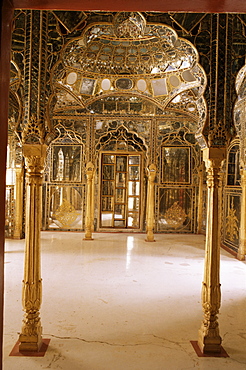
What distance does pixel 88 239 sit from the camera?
10102mm

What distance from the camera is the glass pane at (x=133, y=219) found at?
11.7 metres

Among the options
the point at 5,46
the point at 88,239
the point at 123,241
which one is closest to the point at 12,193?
the point at 88,239

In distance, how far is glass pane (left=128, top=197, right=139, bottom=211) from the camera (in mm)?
11734

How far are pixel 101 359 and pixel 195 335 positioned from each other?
128 cm

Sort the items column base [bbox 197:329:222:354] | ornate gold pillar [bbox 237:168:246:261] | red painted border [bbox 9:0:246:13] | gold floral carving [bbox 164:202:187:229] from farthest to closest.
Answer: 1. gold floral carving [bbox 164:202:187:229]
2. ornate gold pillar [bbox 237:168:246:261]
3. column base [bbox 197:329:222:354]
4. red painted border [bbox 9:0:246:13]

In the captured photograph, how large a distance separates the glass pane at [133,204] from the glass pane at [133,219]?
184 mm

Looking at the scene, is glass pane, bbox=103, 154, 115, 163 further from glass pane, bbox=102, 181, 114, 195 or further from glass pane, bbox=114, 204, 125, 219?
glass pane, bbox=114, 204, 125, 219

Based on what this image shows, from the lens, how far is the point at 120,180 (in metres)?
11.8

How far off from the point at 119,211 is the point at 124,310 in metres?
7.13

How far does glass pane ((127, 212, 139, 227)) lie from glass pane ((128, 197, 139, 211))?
0.60ft

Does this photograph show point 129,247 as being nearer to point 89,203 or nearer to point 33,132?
point 89,203

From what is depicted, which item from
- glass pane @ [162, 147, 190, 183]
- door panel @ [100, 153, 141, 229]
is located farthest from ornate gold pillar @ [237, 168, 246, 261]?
door panel @ [100, 153, 141, 229]

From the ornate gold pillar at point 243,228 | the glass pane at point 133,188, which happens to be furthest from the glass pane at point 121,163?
the ornate gold pillar at point 243,228

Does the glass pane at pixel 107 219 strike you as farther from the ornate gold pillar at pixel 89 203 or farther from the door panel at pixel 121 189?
the ornate gold pillar at pixel 89 203
